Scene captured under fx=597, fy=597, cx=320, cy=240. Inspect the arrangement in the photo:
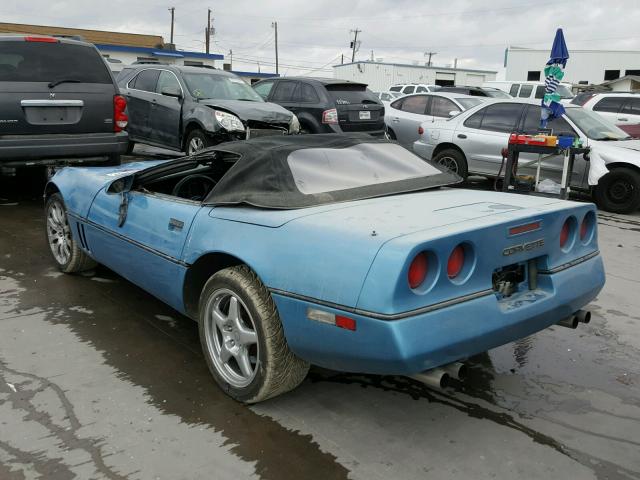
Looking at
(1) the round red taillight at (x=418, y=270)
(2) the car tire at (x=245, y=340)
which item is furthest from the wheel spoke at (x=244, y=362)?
(1) the round red taillight at (x=418, y=270)

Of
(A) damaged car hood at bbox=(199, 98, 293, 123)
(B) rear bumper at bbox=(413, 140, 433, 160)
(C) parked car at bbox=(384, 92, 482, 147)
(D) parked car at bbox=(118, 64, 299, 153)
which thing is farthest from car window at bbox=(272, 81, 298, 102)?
(B) rear bumper at bbox=(413, 140, 433, 160)

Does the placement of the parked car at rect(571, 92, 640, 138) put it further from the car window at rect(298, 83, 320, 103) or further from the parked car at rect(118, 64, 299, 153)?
the parked car at rect(118, 64, 299, 153)

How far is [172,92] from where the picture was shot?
9758mm

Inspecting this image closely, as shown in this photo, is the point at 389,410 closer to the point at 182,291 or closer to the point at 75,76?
the point at 182,291

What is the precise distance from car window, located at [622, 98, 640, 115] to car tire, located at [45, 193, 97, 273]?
41.8 feet

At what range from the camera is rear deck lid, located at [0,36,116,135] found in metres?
6.44

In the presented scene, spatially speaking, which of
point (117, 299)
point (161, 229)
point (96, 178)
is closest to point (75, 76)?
point (96, 178)

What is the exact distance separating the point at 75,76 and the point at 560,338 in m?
5.86

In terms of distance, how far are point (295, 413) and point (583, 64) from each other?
47.7 m

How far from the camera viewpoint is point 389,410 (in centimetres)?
302

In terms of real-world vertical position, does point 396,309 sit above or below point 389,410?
above

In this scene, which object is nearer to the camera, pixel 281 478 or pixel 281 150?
pixel 281 478

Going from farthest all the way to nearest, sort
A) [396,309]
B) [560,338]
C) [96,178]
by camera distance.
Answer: [96,178], [560,338], [396,309]

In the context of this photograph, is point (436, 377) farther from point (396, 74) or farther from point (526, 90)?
point (396, 74)
